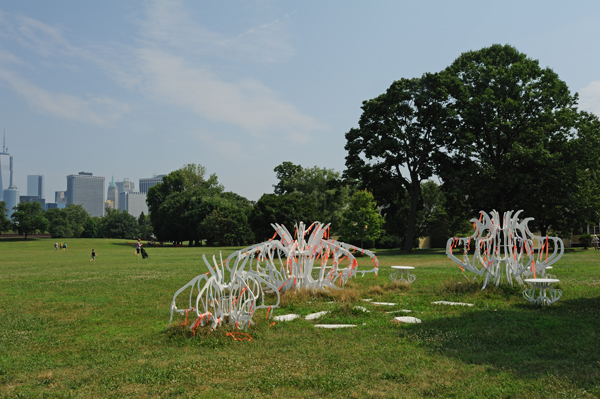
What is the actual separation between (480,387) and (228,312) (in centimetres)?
436

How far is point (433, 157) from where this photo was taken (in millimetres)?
35781

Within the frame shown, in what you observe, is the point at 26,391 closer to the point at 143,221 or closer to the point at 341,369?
the point at 341,369

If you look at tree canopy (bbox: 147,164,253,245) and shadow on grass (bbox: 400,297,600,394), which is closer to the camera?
shadow on grass (bbox: 400,297,600,394)

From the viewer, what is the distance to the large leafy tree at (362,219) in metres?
35.7

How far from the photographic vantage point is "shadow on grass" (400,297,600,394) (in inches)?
225

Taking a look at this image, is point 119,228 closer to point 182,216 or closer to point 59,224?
point 59,224

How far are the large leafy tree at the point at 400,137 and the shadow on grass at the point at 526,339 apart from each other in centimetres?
2661

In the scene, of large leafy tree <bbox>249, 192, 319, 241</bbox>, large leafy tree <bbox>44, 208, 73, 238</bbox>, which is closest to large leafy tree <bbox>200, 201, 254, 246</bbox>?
large leafy tree <bbox>249, 192, 319, 241</bbox>

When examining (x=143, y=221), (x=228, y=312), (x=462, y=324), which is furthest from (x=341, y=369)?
(x=143, y=221)

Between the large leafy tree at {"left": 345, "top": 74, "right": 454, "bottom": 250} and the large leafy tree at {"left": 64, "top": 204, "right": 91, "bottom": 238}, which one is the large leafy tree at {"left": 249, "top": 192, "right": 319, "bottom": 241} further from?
the large leafy tree at {"left": 64, "top": 204, "right": 91, "bottom": 238}

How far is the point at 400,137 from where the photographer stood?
119ft

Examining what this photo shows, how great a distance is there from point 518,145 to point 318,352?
28.2 metres

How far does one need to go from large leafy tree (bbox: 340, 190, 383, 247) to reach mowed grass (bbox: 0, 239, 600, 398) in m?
24.2

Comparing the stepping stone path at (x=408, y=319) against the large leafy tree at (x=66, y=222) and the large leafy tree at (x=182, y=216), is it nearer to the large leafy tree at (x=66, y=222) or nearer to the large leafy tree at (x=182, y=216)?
the large leafy tree at (x=182, y=216)
